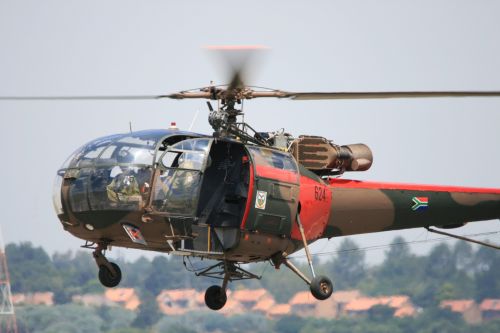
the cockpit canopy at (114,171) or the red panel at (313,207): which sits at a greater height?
the cockpit canopy at (114,171)

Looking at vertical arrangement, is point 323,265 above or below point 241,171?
below

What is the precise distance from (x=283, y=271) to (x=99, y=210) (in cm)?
2656

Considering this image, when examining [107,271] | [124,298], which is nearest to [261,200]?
[107,271]

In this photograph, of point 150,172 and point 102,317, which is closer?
point 150,172

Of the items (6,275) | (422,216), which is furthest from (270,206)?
(6,275)

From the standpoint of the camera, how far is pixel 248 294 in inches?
1793

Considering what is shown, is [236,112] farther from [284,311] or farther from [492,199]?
[284,311]

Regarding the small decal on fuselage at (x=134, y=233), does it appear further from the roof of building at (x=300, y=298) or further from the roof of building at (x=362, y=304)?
the roof of building at (x=300, y=298)

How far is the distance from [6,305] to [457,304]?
1531 centimetres

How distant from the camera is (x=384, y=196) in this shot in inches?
925

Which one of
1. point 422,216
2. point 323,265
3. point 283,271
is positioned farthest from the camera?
point 323,265

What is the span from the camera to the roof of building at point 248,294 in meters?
44.9

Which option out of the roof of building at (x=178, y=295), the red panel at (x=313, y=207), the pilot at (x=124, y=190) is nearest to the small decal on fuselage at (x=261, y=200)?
the red panel at (x=313, y=207)

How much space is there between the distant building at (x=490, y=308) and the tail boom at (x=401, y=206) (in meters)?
17.6
